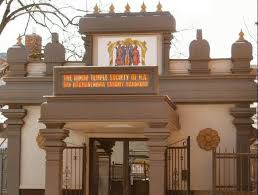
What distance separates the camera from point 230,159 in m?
16.4

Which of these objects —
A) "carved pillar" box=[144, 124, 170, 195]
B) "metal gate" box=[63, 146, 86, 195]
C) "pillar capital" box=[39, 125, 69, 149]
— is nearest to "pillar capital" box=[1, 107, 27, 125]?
"metal gate" box=[63, 146, 86, 195]

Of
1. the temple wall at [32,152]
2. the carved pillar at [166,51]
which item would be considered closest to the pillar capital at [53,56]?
the temple wall at [32,152]

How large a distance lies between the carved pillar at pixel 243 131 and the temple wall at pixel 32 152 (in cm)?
437

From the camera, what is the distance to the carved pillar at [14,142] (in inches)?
672

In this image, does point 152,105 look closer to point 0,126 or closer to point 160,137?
point 160,137

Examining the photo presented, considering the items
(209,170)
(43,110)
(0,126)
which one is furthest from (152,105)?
(0,126)

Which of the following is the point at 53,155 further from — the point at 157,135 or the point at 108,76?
the point at 157,135

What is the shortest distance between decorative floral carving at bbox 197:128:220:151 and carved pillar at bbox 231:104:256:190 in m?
0.59

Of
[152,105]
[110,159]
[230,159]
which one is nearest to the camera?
[152,105]

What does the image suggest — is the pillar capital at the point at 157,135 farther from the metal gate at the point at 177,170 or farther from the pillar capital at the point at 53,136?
the metal gate at the point at 177,170

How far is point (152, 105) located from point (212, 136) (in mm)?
3437

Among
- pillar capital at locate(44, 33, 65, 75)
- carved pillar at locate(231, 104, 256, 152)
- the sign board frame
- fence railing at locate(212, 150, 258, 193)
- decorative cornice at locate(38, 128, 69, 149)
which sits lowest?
fence railing at locate(212, 150, 258, 193)

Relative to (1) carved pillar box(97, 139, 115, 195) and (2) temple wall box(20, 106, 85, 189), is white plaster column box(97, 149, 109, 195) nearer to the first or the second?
(1) carved pillar box(97, 139, 115, 195)

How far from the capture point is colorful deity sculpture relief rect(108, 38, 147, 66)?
1694 centimetres
